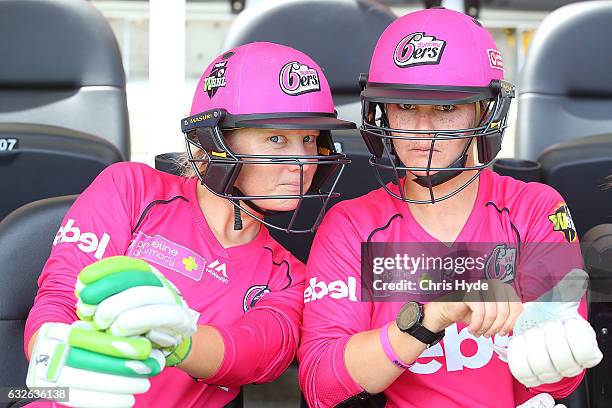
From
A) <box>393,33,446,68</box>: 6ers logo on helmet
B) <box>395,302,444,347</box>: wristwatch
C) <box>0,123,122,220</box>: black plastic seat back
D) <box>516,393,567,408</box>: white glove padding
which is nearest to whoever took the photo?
<box>395,302,444,347</box>: wristwatch

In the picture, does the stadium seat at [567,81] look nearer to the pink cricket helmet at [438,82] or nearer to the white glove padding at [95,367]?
the pink cricket helmet at [438,82]

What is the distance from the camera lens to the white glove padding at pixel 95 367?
4.55 ft

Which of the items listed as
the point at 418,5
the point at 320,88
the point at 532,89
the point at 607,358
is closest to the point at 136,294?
the point at 320,88

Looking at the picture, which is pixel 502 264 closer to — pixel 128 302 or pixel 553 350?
pixel 553 350

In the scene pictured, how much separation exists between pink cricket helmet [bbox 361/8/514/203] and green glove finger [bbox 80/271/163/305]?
0.62 m

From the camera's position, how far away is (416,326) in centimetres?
163

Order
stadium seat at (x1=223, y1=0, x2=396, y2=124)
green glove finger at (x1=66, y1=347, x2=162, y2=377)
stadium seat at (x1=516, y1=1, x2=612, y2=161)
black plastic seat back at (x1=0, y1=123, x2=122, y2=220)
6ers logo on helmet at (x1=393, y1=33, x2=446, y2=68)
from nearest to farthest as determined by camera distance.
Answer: green glove finger at (x1=66, y1=347, x2=162, y2=377)
6ers logo on helmet at (x1=393, y1=33, x2=446, y2=68)
black plastic seat back at (x1=0, y1=123, x2=122, y2=220)
stadium seat at (x1=223, y1=0, x2=396, y2=124)
stadium seat at (x1=516, y1=1, x2=612, y2=161)

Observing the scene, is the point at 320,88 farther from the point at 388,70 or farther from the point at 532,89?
the point at 532,89

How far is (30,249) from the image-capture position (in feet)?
6.68

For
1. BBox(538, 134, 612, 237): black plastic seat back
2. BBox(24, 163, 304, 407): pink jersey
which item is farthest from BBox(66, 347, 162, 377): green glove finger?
BBox(538, 134, 612, 237): black plastic seat back

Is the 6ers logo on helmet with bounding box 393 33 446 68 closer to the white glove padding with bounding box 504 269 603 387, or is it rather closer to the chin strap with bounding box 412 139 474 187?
the chin strap with bounding box 412 139 474 187

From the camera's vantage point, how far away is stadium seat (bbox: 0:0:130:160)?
3.18 metres

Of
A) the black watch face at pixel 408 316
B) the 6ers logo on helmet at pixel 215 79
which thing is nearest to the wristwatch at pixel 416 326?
the black watch face at pixel 408 316
